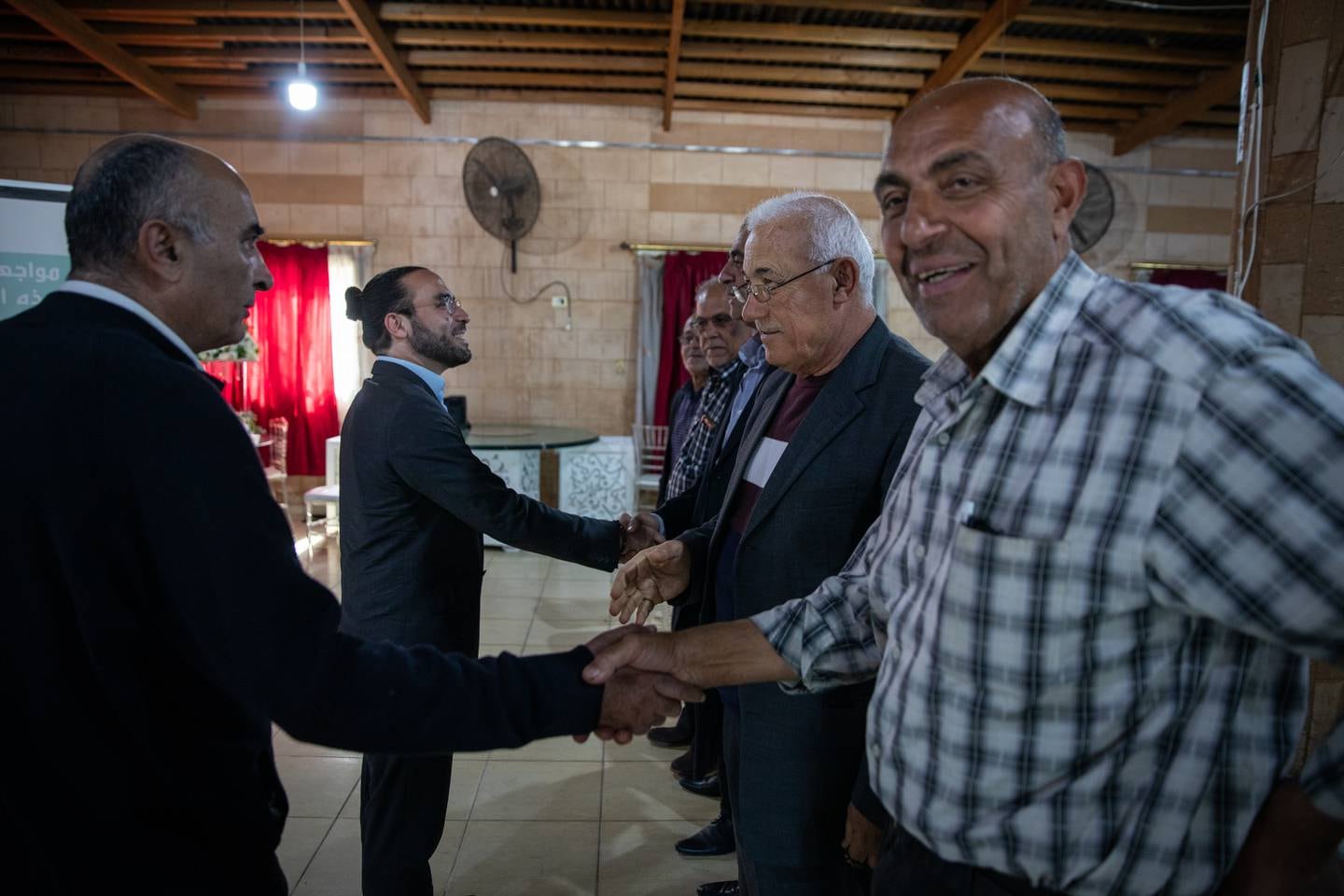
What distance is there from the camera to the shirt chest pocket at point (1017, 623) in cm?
84

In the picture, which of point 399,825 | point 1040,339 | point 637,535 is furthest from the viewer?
point 637,535

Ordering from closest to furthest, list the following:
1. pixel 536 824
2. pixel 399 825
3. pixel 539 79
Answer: pixel 399 825 < pixel 536 824 < pixel 539 79

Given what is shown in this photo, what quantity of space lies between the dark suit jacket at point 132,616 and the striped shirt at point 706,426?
2.13 m

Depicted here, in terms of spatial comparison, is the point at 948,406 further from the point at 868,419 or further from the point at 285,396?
the point at 285,396

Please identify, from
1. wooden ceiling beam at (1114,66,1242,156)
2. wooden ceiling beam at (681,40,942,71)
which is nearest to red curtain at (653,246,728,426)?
wooden ceiling beam at (681,40,942,71)

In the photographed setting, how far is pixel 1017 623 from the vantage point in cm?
87

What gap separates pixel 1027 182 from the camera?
38.6 inches

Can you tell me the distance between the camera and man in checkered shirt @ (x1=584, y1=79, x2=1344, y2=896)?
2.51 feet

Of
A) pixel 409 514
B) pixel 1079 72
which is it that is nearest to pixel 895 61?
pixel 1079 72

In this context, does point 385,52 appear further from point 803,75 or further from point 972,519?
point 972,519

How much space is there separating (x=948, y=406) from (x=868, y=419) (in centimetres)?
52

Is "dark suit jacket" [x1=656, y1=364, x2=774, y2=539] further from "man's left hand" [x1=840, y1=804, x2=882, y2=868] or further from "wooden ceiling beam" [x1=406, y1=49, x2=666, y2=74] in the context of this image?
"wooden ceiling beam" [x1=406, y1=49, x2=666, y2=74]

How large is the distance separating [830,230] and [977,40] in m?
5.96

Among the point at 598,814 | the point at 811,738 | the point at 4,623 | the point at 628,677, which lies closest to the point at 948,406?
the point at 628,677
